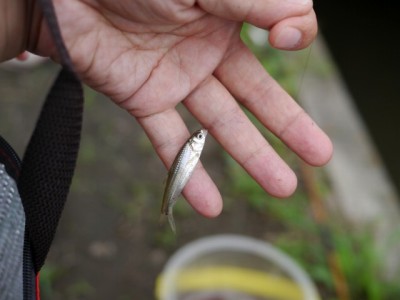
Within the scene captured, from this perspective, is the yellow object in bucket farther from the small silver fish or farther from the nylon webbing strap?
the nylon webbing strap

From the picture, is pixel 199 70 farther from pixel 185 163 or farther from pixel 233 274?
pixel 233 274

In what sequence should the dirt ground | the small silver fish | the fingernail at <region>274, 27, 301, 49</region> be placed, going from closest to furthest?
the fingernail at <region>274, 27, 301, 49</region>, the small silver fish, the dirt ground

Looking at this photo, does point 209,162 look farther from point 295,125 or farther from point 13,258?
point 13,258

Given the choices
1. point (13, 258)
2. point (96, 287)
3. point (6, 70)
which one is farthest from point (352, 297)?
point (6, 70)

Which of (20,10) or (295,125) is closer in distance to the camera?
(20,10)

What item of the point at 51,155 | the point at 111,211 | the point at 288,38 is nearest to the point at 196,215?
the point at 111,211

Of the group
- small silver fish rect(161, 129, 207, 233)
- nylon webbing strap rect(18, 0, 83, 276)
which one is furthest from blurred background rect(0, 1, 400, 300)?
nylon webbing strap rect(18, 0, 83, 276)
